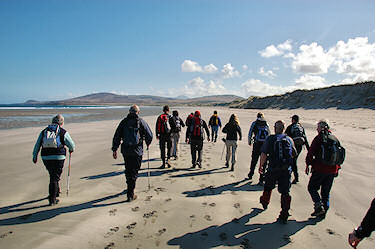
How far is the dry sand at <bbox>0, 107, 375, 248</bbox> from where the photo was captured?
368cm

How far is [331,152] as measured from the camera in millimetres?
4109

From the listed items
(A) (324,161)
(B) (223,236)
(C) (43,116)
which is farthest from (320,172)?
(C) (43,116)

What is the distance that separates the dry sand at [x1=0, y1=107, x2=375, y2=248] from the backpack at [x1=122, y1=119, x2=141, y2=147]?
1541 mm

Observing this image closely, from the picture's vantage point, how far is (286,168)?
4238 mm

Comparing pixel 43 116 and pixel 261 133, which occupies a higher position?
pixel 43 116

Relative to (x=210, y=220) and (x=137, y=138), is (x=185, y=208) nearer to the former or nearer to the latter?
(x=210, y=220)

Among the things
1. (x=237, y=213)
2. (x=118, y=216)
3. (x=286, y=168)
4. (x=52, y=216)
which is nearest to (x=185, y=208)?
(x=237, y=213)

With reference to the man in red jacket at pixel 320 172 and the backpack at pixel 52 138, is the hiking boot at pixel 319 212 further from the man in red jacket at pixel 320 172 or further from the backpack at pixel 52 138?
the backpack at pixel 52 138

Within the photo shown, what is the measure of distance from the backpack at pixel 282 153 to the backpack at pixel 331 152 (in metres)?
0.65

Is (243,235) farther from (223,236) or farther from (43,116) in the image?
(43,116)

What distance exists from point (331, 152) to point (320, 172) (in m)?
0.52

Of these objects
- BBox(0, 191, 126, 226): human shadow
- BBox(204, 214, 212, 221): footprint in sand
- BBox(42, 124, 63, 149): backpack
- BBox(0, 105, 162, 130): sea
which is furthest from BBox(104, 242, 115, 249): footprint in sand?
BBox(0, 105, 162, 130): sea

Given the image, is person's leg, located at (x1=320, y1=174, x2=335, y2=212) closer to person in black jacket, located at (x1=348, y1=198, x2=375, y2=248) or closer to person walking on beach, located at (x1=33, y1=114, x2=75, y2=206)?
person in black jacket, located at (x1=348, y1=198, x2=375, y2=248)

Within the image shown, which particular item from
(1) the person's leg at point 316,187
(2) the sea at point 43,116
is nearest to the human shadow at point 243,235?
(1) the person's leg at point 316,187
